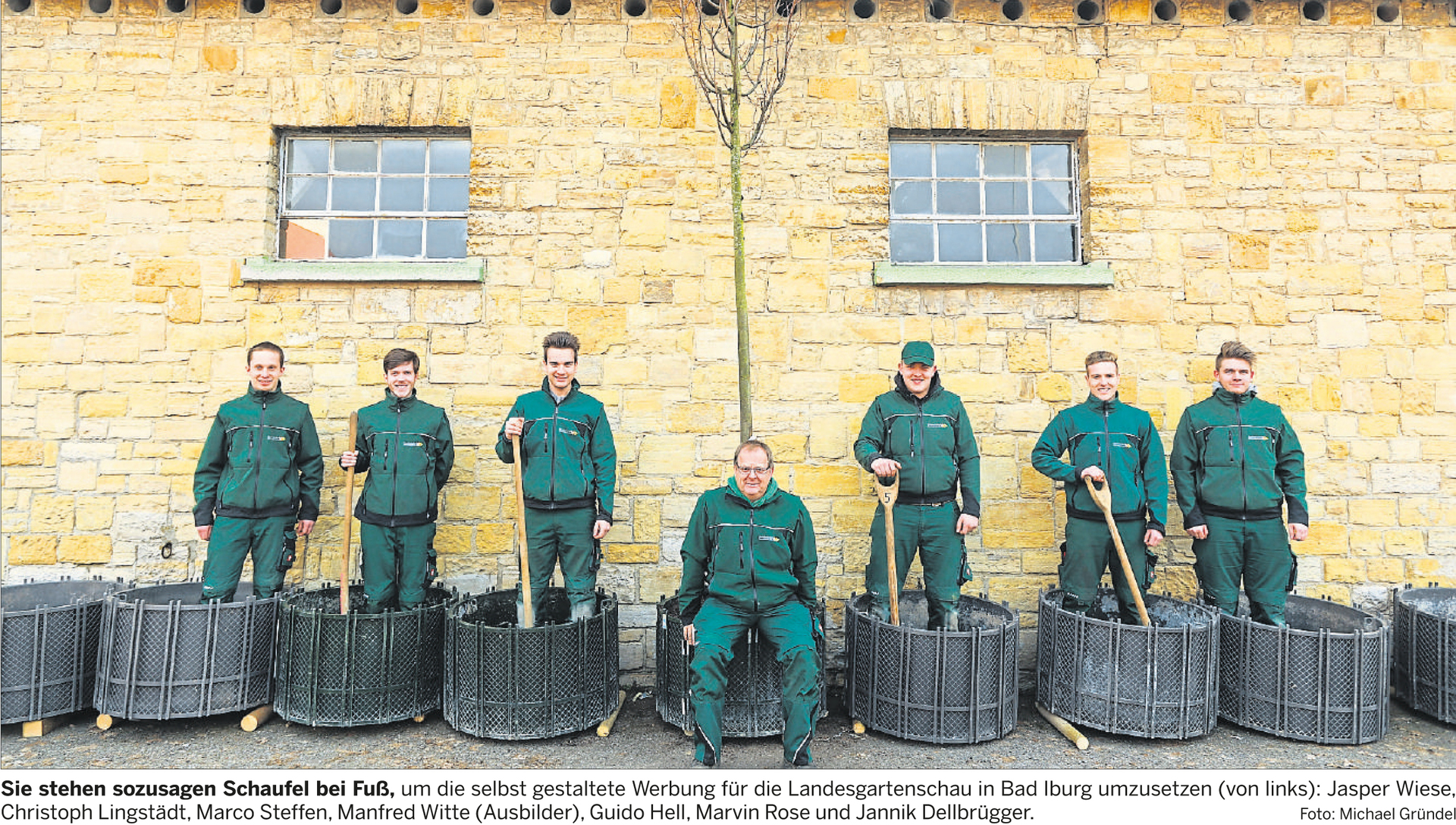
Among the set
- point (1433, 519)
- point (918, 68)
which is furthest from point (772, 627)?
point (1433, 519)

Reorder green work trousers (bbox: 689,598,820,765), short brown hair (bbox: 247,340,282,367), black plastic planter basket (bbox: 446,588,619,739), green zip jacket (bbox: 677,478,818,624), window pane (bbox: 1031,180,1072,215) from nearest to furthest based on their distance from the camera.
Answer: green work trousers (bbox: 689,598,820,765)
green zip jacket (bbox: 677,478,818,624)
black plastic planter basket (bbox: 446,588,619,739)
short brown hair (bbox: 247,340,282,367)
window pane (bbox: 1031,180,1072,215)

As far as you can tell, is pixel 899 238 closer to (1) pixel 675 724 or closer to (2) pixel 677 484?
(2) pixel 677 484

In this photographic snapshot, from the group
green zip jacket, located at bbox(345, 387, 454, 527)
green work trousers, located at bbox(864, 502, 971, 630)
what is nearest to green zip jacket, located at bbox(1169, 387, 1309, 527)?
green work trousers, located at bbox(864, 502, 971, 630)

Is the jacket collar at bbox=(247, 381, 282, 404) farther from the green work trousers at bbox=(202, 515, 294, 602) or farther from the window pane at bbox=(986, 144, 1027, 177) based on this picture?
the window pane at bbox=(986, 144, 1027, 177)

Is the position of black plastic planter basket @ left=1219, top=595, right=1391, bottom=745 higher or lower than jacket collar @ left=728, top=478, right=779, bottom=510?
lower

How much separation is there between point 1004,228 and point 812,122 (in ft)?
5.02

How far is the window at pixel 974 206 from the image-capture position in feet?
17.8

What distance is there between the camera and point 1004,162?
546cm

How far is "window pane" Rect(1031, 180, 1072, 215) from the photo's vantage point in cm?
544

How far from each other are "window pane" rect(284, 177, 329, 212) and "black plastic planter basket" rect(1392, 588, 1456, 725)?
7.26 m

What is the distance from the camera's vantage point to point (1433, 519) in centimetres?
511

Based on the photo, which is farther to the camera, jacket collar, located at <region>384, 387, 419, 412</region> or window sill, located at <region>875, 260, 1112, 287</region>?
window sill, located at <region>875, 260, 1112, 287</region>

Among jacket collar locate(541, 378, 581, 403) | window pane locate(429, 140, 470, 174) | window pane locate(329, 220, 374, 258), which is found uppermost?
window pane locate(429, 140, 470, 174)

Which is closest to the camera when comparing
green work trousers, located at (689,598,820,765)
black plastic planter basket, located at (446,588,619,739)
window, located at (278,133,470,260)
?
green work trousers, located at (689,598,820,765)
